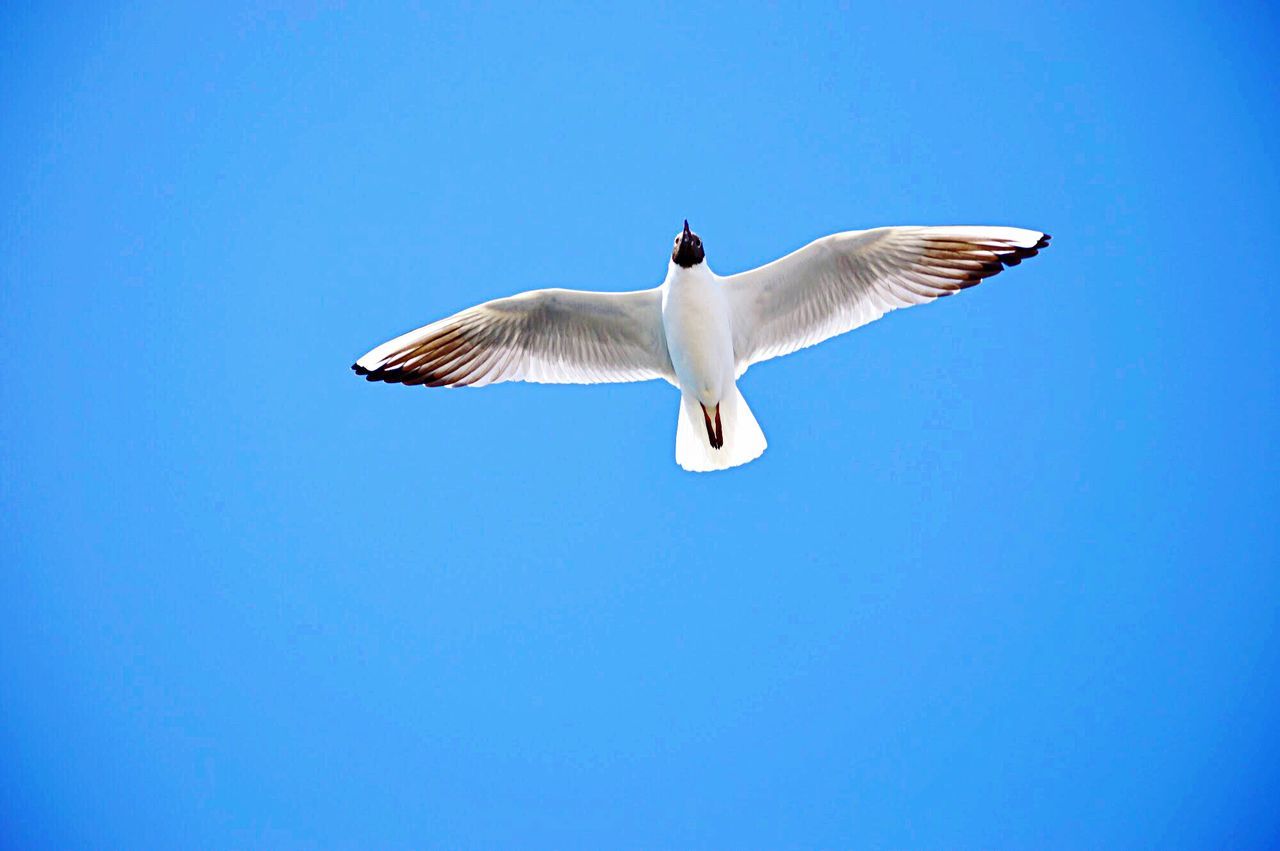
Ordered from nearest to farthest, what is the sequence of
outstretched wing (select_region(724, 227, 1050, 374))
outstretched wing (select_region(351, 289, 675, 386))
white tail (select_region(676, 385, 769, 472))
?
1. outstretched wing (select_region(724, 227, 1050, 374))
2. outstretched wing (select_region(351, 289, 675, 386))
3. white tail (select_region(676, 385, 769, 472))

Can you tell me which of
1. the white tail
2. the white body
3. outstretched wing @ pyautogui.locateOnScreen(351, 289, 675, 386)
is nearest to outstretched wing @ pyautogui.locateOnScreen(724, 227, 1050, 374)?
the white body

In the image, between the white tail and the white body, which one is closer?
the white body

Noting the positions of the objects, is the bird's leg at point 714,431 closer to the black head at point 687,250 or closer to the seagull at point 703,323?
the seagull at point 703,323

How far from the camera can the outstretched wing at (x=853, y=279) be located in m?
5.59

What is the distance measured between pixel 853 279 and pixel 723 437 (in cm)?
113

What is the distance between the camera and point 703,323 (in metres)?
5.86

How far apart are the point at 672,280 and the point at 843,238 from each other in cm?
93

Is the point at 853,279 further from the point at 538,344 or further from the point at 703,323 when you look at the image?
the point at 538,344

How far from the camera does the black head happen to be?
5.82 m

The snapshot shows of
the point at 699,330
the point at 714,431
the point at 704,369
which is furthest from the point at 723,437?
the point at 699,330

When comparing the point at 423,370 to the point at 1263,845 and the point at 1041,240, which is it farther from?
the point at 1263,845

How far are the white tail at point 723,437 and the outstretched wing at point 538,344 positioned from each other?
13.4 inches

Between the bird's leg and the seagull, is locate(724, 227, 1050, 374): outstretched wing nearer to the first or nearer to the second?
the seagull

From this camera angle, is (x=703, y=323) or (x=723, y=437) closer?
(x=703, y=323)
